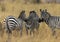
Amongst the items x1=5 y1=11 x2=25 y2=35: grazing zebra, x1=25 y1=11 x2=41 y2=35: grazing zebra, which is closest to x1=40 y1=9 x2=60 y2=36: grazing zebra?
x1=25 y1=11 x2=41 y2=35: grazing zebra

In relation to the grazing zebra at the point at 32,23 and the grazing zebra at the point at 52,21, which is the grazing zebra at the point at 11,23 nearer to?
the grazing zebra at the point at 32,23

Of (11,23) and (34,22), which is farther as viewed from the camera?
(34,22)

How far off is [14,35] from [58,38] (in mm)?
1862

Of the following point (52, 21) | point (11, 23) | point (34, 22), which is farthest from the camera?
point (52, 21)

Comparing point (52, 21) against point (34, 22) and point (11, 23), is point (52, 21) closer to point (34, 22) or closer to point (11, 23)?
point (34, 22)

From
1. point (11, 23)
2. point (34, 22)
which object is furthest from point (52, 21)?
point (11, 23)

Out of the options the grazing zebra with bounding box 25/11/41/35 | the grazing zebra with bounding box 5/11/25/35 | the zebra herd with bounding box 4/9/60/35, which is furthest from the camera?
the grazing zebra with bounding box 25/11/41/35

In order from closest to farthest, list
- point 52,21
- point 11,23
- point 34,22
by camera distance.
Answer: point 11,23 < point 34,22 < point 52,21

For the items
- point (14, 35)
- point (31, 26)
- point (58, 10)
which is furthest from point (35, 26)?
point (58, 10)

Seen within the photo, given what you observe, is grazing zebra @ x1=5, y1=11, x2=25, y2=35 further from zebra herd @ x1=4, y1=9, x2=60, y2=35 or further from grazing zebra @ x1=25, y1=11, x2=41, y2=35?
grazing zebra @ x1=25, y1=11, x2=41, y2=35

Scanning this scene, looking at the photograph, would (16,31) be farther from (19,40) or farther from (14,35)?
(19,40)

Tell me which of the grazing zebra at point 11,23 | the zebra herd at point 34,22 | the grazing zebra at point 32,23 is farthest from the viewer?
the grazing zebra at point 32,23

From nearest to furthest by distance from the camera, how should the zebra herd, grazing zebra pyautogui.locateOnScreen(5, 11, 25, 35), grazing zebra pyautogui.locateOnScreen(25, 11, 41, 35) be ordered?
grazing zebra pyautogui.locateOnScreen(5, 11, 25, 35)
the zebra herd
grazing zebra pyautogui.locateOnScreen(25, 11, 41, 35)

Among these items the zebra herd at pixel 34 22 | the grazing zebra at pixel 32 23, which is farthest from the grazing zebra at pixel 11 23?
the grazing zebra at pixel 32 23
